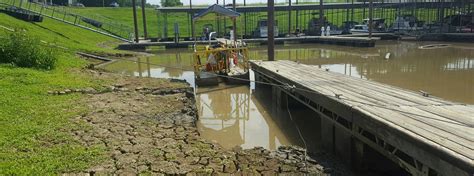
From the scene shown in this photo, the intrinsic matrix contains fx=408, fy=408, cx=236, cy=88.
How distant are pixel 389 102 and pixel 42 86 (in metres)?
9.06

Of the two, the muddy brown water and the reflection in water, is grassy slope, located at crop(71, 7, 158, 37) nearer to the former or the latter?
the muddy brown water

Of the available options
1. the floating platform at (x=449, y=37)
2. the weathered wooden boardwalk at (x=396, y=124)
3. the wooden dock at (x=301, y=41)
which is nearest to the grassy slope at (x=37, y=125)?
the weathered wooden boardwalk at (x=396, y=124)

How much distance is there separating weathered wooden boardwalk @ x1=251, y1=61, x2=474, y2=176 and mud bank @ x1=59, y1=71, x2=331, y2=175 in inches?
35.6

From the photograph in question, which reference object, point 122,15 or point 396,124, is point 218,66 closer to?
point 396,124

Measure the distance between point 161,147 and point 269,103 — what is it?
6611mm

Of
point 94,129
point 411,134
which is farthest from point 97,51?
point 411,134

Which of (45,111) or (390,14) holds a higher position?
(390,14)

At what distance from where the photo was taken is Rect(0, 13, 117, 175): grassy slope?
607 centimetres

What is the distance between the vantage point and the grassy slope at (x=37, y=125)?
6070mm

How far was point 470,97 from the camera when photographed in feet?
43.7

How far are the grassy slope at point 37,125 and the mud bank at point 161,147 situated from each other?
33cm

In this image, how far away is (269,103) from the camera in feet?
44.1

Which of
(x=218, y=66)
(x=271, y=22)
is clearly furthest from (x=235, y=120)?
(x=271, y=22)

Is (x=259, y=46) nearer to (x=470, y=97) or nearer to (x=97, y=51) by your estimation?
(x=97, y=51)
